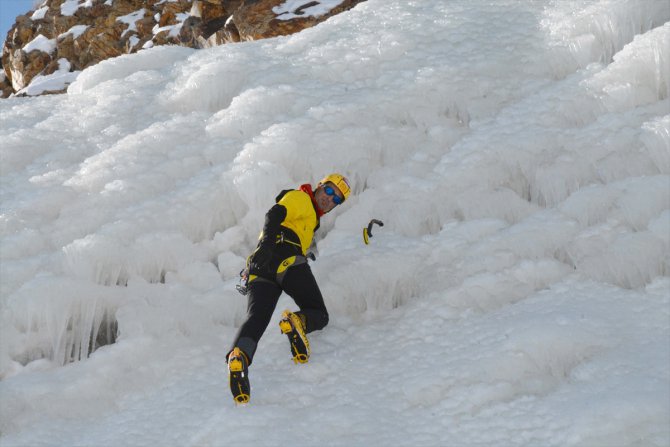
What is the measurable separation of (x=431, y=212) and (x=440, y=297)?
3.16 feet

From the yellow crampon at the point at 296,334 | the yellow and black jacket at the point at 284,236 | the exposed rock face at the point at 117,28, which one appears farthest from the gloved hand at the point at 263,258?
the exposed rock face at the point at 117,28

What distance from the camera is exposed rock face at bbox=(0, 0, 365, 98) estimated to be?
1645 cm

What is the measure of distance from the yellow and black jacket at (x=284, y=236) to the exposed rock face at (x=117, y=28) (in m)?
12.9

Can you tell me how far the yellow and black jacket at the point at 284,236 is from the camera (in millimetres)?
3863

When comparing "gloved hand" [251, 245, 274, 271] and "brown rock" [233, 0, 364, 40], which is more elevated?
"gloved hand" [251, 245, 274, 271]

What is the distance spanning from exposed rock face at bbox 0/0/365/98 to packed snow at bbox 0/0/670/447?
974 cm

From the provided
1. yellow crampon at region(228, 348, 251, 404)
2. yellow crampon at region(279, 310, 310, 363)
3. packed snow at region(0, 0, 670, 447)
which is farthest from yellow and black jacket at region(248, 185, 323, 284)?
yellow crampon at region(228, 348, 251, 404)

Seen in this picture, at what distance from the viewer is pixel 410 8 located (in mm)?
7523

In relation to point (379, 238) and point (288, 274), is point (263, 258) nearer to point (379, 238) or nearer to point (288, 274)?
point (288, 274)

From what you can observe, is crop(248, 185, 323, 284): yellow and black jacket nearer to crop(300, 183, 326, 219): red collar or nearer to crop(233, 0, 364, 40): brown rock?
crop(300, 183, 326, 219): red collar

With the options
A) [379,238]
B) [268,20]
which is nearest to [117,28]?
[268,20]

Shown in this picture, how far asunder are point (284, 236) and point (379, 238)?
1.02m

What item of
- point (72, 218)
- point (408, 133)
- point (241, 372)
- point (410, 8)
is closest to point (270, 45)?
point (410, 8)

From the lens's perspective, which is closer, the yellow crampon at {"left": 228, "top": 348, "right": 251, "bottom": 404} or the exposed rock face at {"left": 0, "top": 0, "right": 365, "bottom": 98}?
the yellow crampon at {"left": 228, "top": 348, "right": 251, "bottom": 404}
